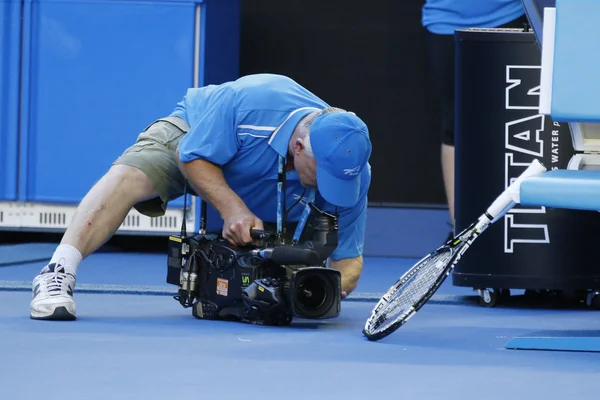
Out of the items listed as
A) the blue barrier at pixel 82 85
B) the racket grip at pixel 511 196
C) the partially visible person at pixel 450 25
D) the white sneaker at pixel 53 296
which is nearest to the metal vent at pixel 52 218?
the blue barrier at pixel 82 85

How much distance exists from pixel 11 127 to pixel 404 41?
6.60 feet

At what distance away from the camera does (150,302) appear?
3605mm

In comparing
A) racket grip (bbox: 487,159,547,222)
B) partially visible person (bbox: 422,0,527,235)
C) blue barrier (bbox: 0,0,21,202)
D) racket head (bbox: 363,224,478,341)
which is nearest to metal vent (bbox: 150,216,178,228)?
blue barrier (bbox: 0,0,21,202)

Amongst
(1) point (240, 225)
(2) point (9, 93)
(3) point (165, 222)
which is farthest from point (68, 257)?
(2) point (9, 93)

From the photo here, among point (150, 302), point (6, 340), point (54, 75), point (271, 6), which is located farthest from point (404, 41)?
point (6, 340)

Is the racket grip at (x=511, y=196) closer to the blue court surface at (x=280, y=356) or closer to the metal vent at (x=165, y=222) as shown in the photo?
the blue court surface at (x=280, y=356)

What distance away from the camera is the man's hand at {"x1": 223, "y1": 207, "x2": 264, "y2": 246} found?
3088mm

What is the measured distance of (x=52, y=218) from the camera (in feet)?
17.4

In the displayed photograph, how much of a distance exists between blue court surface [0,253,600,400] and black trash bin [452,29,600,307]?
0.35 ft

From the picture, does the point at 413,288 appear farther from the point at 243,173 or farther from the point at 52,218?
the point at 52,218

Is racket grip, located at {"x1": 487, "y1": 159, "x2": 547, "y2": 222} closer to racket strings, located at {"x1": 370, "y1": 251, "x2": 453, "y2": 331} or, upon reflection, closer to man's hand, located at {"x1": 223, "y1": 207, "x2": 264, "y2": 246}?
racket strings, located at {"x1": 370, "y1": 251, "x2": 453, "y2": 331}

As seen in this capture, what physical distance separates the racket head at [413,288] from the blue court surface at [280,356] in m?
0.05

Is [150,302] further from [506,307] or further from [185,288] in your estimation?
[506,307]

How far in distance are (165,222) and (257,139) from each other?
2.12 meters
